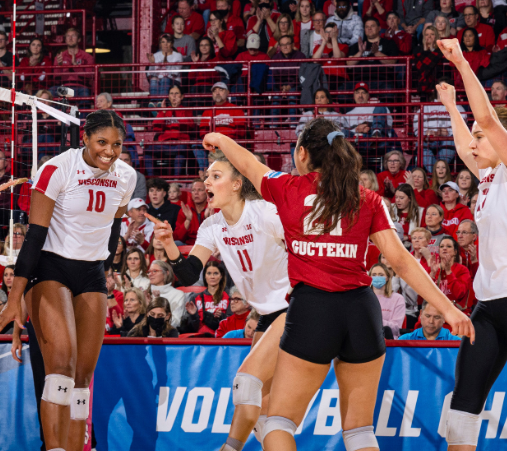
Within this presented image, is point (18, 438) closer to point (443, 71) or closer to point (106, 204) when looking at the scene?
point (106, 204)

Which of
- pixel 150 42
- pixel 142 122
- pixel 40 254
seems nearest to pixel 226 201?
pixel 40 254

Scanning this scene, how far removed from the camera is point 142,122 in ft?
41.4

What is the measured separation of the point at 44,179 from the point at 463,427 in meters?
2.78

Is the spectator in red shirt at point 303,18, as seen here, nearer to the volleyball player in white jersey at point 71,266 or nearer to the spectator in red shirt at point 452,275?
the spectator in red shirt at point 452,275

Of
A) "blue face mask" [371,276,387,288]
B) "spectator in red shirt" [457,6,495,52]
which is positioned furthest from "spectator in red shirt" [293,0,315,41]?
"blue face mask" [371,276,387,288]

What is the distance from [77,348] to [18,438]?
1.33 meters

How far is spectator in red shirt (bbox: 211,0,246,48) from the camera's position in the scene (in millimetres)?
13047

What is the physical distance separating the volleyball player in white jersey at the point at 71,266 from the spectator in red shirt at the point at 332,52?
7982mm

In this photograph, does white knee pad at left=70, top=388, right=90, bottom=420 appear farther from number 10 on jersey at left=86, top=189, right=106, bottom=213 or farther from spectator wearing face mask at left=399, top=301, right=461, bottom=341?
spectator wearing face mask at left=399, top=301, right=461, bottom=341

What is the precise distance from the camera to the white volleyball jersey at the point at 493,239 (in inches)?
145

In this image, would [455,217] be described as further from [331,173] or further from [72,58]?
[72,58]

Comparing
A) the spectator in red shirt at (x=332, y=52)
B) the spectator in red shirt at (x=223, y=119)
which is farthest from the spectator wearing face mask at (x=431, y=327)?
the spectator in red shirt at (x=332, y=52)

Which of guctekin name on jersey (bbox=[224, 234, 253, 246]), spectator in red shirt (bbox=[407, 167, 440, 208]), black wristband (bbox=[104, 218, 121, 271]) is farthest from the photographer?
spectator in red shirt (bbox=[407, 167, 440, 208])

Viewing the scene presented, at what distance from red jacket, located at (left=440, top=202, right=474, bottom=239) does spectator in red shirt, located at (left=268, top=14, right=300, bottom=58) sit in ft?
16.5
